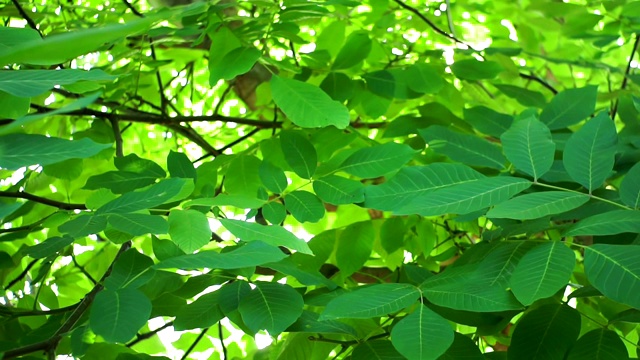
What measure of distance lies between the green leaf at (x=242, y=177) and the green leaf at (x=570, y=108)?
0.51 metres

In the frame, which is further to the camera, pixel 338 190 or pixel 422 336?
pixel 338 190

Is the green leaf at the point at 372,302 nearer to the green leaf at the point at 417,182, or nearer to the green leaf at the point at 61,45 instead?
the green leaf at the point at 417,182

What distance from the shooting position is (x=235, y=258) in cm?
69

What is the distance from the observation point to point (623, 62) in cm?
259

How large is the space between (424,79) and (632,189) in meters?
0.56

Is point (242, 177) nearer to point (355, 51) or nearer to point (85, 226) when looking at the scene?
point (355, 51)

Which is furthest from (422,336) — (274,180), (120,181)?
(120,181)

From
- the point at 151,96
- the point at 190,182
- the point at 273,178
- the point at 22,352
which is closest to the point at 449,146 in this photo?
the point at 273,178

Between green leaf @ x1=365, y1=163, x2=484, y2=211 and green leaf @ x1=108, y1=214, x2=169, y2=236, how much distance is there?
255 mm

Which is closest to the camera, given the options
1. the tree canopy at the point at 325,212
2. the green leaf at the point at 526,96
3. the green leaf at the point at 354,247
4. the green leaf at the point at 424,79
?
the tree canopy at the point at 325,212

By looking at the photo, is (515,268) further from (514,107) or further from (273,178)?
(514,107)

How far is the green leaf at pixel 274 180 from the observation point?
0.98 meters

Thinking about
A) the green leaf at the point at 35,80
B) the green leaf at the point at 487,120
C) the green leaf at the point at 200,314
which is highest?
the green leaf at the point at 35,80

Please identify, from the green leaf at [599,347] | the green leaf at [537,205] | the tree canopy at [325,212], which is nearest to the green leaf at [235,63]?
the tree canopy at [325,212]
